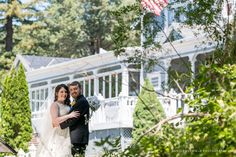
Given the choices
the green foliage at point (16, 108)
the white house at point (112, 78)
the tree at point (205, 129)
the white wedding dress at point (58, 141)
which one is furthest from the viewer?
the green foliage at point (16, 108)

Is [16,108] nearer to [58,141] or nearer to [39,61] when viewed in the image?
[39,61]

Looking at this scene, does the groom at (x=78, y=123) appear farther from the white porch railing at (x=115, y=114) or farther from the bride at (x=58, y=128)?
the white porch railing at (x=115, y=114)

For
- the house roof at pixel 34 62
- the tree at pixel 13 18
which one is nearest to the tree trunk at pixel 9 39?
the tree at pixel 13 18

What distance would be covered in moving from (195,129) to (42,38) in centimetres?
4711

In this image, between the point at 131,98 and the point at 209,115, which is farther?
the point at 131,98

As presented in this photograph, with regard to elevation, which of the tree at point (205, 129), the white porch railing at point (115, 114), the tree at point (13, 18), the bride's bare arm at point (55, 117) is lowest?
the tree at point (205, 129)

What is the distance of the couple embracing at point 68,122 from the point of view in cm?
951

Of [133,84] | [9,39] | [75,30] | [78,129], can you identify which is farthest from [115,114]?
[75,30]

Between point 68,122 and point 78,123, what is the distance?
5.6 inches

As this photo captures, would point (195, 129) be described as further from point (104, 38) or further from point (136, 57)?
point (104, 38)

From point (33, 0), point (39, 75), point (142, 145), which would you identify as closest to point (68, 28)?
point (33, 0)

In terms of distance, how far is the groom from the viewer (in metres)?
9.49

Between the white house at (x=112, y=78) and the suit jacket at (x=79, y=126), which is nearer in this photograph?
the suit jacket at (x=79, y=126)

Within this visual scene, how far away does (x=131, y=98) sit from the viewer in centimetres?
2314
